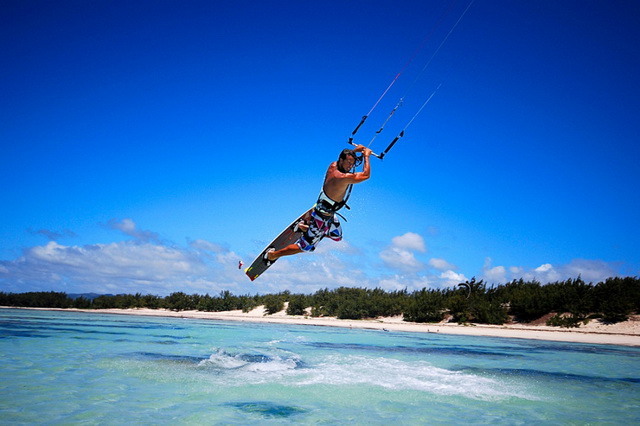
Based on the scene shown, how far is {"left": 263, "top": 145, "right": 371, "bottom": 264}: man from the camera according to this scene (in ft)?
23.3

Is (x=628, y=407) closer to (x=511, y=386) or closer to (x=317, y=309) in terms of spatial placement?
(x=511, y=386)

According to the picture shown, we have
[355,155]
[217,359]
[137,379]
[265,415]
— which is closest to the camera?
[265,415]

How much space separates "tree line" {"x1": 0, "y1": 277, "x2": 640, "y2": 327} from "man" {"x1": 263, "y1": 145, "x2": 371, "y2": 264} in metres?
21.1

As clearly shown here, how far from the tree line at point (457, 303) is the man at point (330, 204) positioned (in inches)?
829

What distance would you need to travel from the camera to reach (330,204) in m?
8.00

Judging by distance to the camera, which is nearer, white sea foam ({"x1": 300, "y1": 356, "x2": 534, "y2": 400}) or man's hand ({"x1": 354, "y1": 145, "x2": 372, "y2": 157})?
man's hand ({"x1": 354, "y1": 145, "x2": 372, "y2": 157})

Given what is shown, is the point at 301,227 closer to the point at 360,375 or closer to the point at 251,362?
the point at 360,375

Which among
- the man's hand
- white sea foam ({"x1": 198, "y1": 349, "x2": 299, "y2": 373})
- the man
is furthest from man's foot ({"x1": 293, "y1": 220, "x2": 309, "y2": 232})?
white sea foam ({"x1": 198, "y1": 349, "x2": 299, "y2": 373})

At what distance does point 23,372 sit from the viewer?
817cm

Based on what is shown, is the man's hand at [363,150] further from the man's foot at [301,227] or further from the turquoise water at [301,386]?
the turquoise water at [301,386]

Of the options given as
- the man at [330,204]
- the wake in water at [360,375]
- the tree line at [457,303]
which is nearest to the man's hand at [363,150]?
the man at [330,204]

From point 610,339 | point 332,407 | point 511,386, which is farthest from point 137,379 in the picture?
point 610,339

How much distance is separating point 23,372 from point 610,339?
22.3m

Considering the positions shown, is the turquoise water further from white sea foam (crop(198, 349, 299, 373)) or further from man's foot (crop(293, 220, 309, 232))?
man's foot (crop(293, 220, 309, 232))
